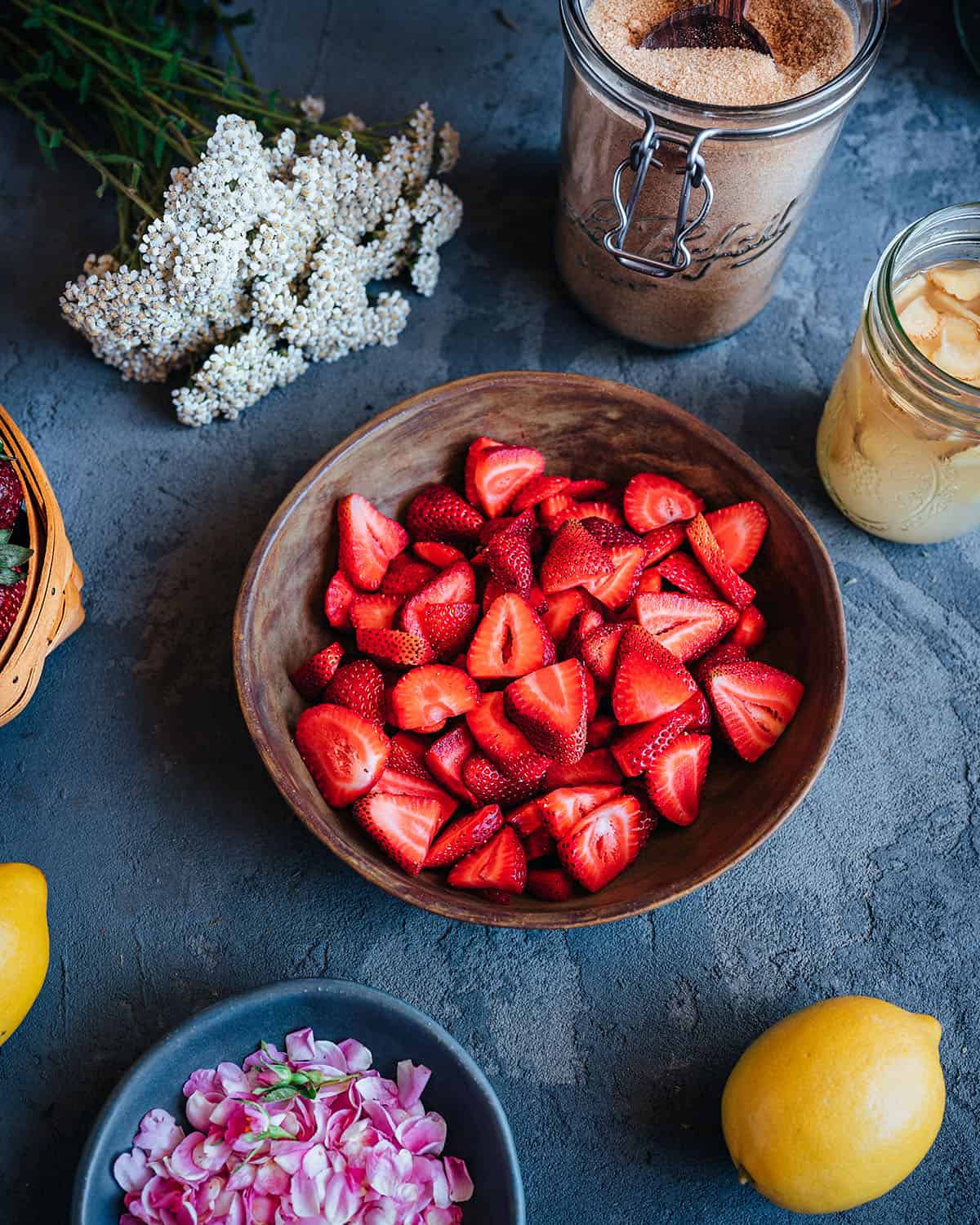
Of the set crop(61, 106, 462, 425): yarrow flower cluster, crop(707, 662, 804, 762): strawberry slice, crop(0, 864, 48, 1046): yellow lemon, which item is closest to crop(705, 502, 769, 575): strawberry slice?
crop(707, 662, 804, 762): strawberry slice

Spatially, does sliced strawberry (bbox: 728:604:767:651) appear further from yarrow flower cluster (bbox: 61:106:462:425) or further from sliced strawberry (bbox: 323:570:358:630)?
yarrow flower cluster (bbox: 61:106:462:425)

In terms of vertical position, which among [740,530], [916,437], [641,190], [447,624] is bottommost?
[447,624]

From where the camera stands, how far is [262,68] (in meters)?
1.57

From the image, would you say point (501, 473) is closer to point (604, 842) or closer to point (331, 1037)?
point (604, 842)

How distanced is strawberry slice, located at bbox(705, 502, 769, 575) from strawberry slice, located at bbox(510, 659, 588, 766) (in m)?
0.23

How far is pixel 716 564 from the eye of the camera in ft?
3.91

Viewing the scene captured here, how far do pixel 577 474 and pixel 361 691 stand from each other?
1.24 feet

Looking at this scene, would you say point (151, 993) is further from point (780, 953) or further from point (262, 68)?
point (262, 68)

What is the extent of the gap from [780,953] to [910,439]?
0.56 m

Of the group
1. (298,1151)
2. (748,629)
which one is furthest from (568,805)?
(298,1151)

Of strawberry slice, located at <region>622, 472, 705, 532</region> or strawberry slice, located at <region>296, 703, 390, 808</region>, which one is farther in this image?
strawberry slice, located at <region>622, 472, 705, 532</region>

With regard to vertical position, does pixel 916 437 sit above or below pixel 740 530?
above

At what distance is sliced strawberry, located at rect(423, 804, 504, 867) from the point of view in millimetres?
1096

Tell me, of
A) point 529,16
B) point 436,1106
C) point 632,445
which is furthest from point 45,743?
point 529,16
